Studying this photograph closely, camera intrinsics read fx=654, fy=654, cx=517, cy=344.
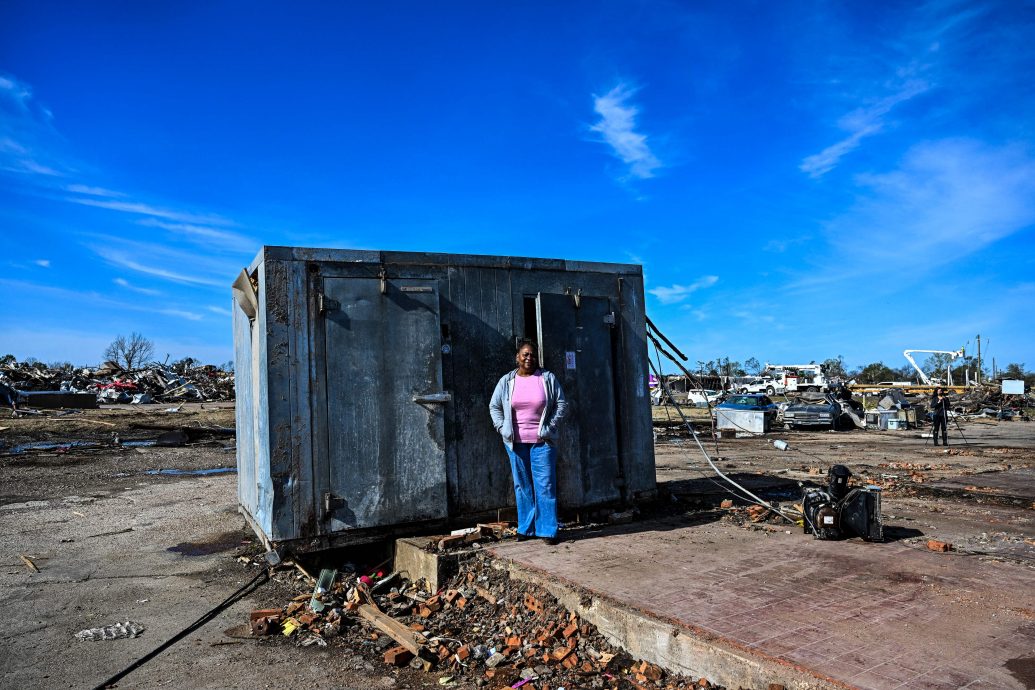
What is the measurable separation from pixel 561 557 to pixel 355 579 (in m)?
1.88

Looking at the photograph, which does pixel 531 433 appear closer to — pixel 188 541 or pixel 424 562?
pixel 424 562

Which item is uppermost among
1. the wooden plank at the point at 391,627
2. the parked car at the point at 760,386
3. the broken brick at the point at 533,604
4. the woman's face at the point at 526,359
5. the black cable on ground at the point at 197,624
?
the woman's face at the point at 526,359

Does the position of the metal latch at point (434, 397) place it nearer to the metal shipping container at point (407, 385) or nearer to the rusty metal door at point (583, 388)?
the metal shipping container at point (407, 385)

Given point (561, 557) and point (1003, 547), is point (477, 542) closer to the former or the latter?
point (561, 557)

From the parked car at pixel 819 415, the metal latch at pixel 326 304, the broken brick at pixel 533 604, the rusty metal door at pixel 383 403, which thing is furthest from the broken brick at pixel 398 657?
the parked car at pixel 819 415

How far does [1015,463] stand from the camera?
13.0 m

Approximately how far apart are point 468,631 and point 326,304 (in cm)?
300

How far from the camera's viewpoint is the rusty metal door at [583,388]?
659cm

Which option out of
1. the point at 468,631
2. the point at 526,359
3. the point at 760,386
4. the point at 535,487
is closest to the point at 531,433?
the point at 535,487

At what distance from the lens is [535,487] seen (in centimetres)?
583

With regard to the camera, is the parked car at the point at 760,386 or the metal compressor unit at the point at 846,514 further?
the parked car at the point at 760,386

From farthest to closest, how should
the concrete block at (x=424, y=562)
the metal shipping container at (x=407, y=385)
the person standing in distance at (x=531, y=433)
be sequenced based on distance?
the person standing in distance at (x=531, y=433), the metal shipping container at (x=407, y=385), the concrete block at (x=424, y=562)

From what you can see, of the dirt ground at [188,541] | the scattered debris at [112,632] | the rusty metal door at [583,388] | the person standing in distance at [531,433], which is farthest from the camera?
the rusty metal door at [583,388]

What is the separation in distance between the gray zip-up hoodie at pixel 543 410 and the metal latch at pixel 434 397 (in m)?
0.44
